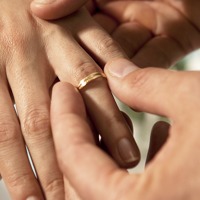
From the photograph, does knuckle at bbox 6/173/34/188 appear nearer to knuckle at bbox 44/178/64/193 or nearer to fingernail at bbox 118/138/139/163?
knuckle at bbox 44/178/64/193

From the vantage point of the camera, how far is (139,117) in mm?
1698

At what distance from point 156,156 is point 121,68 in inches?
8.7

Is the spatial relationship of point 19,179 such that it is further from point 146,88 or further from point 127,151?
point 146,88

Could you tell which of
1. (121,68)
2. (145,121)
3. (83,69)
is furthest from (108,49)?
(145,121)

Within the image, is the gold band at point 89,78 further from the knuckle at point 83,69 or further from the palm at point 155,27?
the palm at point 155,27

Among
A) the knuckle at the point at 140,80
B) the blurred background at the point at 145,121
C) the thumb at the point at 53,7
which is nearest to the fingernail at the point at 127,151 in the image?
the knuckle at the point at 140,80

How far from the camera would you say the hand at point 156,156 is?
576mm

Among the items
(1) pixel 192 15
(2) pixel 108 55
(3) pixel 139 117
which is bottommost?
(3) pixel 139 117

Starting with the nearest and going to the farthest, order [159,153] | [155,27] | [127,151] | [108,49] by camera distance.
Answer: [159,153] < [127,151] < [108,49] < [155,27]

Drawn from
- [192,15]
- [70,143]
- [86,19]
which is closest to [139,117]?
[192,15]

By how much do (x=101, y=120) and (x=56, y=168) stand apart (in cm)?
15

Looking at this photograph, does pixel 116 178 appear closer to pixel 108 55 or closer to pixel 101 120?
pixel 101 120

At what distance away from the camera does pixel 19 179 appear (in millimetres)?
857

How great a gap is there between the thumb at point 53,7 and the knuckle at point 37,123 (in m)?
0.29
